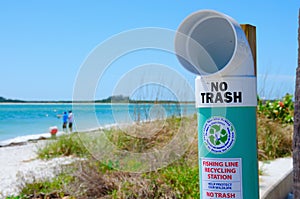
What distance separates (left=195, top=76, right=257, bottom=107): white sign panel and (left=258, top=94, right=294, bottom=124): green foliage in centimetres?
669

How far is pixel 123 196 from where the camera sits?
3857mm

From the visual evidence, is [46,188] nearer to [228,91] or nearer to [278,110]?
[228,91]

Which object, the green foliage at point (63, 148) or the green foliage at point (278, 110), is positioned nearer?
the green foliage at point (63, 148)

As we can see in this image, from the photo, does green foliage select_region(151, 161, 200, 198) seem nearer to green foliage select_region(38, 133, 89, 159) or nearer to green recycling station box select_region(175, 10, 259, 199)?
green recycling station box select_region(175, 10, 259, 199)

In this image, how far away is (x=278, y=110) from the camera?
33.1ft

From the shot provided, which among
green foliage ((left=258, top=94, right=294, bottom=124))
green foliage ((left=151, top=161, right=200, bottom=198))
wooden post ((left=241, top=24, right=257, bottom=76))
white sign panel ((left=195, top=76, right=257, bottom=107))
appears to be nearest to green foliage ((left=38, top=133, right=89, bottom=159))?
green foliage ((left=151, top=161, right=200, bottom=198))

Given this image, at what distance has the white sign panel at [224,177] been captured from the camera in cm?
302

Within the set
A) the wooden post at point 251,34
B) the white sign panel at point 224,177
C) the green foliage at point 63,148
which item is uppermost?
the wooden post at point 251,34

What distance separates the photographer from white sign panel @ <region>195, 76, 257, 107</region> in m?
3.01

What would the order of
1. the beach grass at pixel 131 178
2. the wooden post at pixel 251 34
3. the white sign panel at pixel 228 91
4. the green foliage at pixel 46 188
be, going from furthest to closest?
the green foliage at pixel 46 188, the beach grass at pixel 131 178, the wooden post at pixel 251 34, the white sign panel at pixel 228 91

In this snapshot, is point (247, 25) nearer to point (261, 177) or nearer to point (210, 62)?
point (210, 62)

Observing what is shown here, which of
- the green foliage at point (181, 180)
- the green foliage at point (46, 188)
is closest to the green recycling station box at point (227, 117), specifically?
the green foliage at point (181, 180)

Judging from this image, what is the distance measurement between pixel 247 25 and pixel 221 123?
0.96 m

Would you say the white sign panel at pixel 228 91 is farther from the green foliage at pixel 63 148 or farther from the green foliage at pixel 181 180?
the green foliage at pixel 63 148
